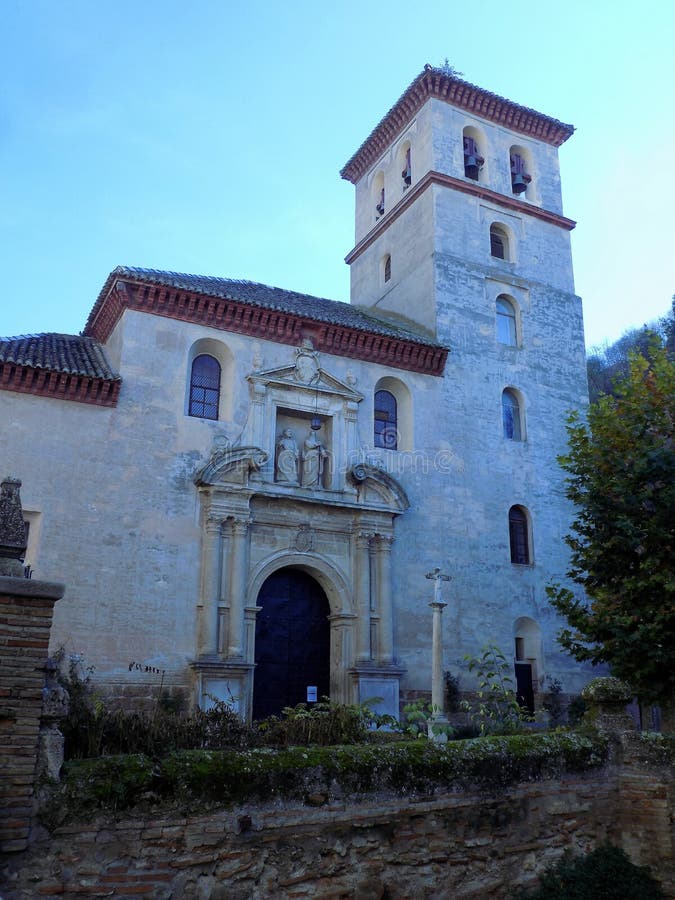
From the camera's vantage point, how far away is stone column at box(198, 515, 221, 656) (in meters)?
16.2

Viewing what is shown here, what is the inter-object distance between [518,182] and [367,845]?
2335cm

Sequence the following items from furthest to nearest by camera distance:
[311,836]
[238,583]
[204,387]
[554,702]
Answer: [554,702], [204,387], [238,583], [311,836]

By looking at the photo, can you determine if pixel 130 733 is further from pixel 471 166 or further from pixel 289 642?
pixel 471 166

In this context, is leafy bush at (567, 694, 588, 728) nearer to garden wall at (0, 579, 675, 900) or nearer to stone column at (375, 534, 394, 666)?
stone column at (375, 534, 394, 666)

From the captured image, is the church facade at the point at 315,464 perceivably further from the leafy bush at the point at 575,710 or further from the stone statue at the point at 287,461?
the leafy bush at the point at 575,710

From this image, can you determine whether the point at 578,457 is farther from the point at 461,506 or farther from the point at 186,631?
the point at 186,631

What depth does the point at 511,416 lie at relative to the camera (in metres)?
22.4

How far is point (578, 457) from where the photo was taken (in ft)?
50.0

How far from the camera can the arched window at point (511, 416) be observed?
22.1 m

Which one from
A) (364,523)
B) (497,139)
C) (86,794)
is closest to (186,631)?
(364,523)

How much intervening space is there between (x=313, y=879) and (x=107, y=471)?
11.4 metres

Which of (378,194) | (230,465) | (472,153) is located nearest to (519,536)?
(230,465)

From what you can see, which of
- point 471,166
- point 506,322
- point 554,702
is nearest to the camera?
point 554,702

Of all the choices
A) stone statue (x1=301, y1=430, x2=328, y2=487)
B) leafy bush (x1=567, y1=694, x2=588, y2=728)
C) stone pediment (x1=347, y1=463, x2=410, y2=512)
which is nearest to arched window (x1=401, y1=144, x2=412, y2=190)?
stone statue (x1=301, y1=430, x2=328, y2=487)
